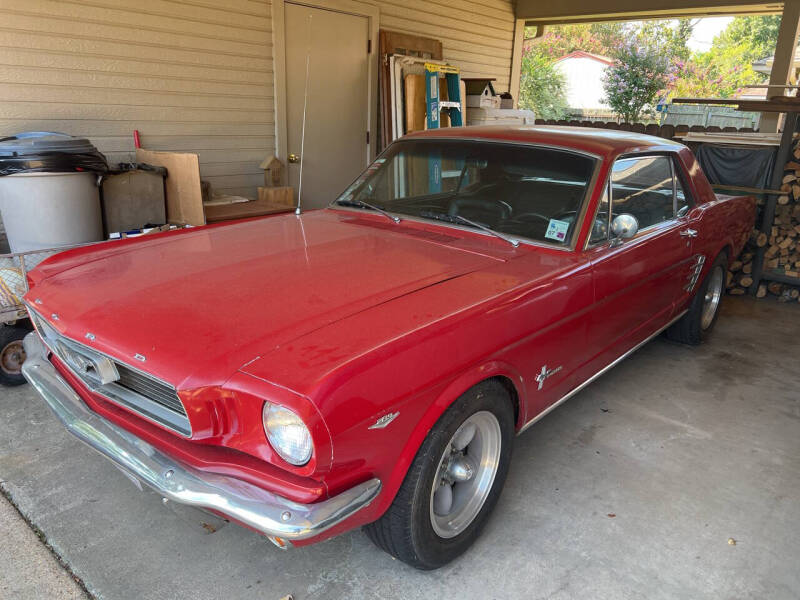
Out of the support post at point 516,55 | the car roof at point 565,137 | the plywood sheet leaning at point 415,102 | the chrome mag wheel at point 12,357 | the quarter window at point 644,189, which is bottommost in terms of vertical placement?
the chrome mag wheel at point 12,357

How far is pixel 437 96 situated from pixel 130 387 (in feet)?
20.0

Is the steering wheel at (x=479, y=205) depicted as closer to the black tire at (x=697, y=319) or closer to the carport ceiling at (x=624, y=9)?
the black tire at (x=697, y=319)

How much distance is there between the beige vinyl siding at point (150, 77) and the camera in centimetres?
469

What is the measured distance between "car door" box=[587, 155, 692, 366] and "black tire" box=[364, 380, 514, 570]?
3.03 ft

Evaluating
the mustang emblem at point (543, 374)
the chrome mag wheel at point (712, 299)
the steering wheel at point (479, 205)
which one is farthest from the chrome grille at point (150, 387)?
the chrome mag wheel at point (712, 299)

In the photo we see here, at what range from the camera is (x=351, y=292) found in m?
2.25

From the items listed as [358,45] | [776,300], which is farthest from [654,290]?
[358,45]

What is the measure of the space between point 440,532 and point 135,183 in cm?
386

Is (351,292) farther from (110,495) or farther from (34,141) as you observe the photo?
(34,141)

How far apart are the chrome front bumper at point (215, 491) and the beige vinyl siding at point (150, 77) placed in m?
3.70

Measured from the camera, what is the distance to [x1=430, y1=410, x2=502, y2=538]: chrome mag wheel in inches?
90.7

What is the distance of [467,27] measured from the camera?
8789mm

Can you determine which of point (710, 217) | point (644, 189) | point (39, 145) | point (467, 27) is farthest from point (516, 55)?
point (39, 145)

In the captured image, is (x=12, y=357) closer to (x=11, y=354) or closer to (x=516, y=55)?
(x=11, y=354)
